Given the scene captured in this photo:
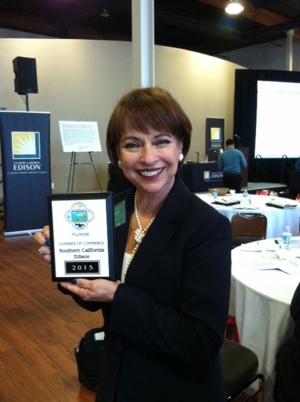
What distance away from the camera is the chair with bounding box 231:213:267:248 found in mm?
3738

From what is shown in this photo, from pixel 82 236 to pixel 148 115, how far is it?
366mm

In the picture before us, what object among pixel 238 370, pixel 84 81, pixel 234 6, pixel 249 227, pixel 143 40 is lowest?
pixel 238 370

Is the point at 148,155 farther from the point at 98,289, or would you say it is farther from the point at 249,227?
the point at 249,227

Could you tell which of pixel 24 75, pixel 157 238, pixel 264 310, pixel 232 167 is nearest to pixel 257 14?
pixel 232 167

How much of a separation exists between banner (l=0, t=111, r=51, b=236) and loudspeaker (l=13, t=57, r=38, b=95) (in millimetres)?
715

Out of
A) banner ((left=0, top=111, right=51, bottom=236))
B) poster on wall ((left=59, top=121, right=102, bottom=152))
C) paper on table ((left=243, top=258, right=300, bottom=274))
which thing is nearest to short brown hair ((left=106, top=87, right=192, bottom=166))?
paper on table ((left=243, top=258, right=300, bottom=274))

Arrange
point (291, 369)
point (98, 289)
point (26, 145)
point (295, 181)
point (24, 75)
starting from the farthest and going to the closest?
point (295, 181) → point (24, 75) → point (26, 145) → point (291, 369) → point (98, 289)

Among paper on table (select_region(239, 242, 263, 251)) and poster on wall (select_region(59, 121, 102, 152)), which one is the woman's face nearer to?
paper on table (select_region(239, 242, 263, 251))

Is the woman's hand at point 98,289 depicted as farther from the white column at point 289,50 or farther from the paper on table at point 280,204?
the white column at point 289,50

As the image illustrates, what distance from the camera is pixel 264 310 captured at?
72.9 inches

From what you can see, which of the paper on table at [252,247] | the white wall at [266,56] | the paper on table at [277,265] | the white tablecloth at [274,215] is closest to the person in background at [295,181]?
the white tablecloth at [274,215]

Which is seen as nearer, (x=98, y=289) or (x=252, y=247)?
(x=98, y=289)

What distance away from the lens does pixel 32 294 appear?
372 cm

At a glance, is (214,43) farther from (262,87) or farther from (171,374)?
A: (171,374)
